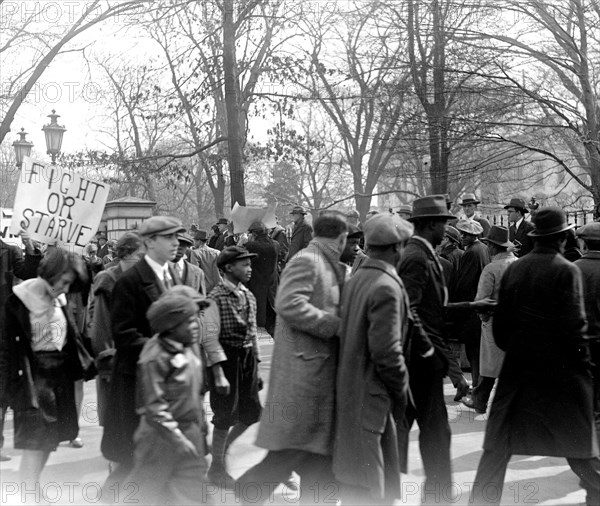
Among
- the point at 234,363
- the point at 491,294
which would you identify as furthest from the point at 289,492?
the point at 491,294

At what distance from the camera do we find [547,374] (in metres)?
5.07

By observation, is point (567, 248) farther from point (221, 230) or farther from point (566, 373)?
point (221, 230)

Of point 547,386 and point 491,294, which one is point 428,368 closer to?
point 547,386

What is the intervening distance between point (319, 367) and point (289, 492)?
1.66 meters

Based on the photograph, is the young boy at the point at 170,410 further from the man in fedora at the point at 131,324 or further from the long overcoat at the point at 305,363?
the long overcoat at the point at 305,363

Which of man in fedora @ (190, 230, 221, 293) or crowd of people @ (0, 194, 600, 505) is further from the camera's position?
man in fedora @ (190, 230, 221, 293)

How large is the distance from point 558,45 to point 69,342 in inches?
592

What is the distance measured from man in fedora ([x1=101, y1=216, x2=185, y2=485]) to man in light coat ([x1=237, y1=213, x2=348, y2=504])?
0.83 m

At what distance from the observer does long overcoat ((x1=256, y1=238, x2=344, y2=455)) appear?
15.7 ft

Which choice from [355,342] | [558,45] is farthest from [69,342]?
[558,45]

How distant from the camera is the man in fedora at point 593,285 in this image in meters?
6.12

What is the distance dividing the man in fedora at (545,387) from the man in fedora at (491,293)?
2.73 meters

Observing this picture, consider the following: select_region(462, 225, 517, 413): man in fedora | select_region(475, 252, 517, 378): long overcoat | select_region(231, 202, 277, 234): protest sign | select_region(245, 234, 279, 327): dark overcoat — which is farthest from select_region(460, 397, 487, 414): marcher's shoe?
select_region(231, 202, 277, 234): protest sign

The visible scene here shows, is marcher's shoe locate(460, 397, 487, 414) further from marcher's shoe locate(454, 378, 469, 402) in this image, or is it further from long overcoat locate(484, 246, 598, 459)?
long overcoat locate(484, 246, 598, 459)
